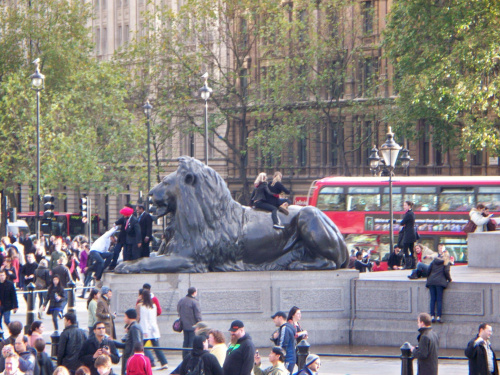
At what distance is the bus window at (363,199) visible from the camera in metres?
36.5

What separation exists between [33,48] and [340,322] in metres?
46.7

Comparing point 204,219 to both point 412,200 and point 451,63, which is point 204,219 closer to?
point 412,200

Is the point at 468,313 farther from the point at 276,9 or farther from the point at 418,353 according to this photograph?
the point at 276,9

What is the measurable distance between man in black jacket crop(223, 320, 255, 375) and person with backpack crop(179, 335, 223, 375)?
27cm

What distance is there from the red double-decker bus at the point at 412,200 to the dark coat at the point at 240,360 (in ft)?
79.4

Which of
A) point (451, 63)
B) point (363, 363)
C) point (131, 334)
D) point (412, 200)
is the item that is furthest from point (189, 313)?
point (451, 63)

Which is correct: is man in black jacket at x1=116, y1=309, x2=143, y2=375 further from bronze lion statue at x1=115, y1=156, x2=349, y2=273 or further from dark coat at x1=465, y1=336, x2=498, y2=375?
dark coat at x1=465, y1=336, x2=498, y2=375

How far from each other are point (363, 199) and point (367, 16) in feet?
96.1

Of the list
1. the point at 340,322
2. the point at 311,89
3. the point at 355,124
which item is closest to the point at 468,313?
the point at 340,322

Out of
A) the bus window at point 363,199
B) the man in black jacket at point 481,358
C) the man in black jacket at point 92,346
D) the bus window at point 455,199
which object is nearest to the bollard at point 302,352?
the man in black jacket at point 481,358

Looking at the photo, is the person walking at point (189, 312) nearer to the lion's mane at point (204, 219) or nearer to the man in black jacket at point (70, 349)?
the lion's mane at point (204, 219)

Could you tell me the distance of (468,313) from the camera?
53.7ft

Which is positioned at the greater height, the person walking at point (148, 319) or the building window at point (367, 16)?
the building window at point (367, 16)

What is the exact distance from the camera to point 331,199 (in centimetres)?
3738
